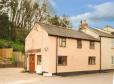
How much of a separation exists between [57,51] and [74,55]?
3741mm

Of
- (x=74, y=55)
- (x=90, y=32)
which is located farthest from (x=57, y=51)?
(x=90, y=32)

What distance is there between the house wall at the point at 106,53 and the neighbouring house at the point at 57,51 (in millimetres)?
2738

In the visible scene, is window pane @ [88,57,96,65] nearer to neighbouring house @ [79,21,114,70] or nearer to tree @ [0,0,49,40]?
neighbouring house @ [79,21,114,70]

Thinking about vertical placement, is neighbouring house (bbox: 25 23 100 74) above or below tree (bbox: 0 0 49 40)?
below

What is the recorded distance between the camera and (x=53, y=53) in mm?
36125

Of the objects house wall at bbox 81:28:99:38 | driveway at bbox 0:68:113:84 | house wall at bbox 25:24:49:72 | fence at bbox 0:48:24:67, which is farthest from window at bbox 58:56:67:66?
fence at bbox 0:48:24:67

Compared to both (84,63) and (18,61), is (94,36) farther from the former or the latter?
(18,61)

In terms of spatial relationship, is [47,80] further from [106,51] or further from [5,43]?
[5,43]

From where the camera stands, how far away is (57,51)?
36.8m

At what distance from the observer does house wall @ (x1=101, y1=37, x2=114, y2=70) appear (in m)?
45.9

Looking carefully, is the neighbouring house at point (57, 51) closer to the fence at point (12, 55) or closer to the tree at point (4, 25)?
the fence at point (12, 55)

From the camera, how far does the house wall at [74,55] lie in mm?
36031

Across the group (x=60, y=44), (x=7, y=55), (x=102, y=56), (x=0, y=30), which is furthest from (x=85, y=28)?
(x=0, y=30)

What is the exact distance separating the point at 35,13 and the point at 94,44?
86.9ft
